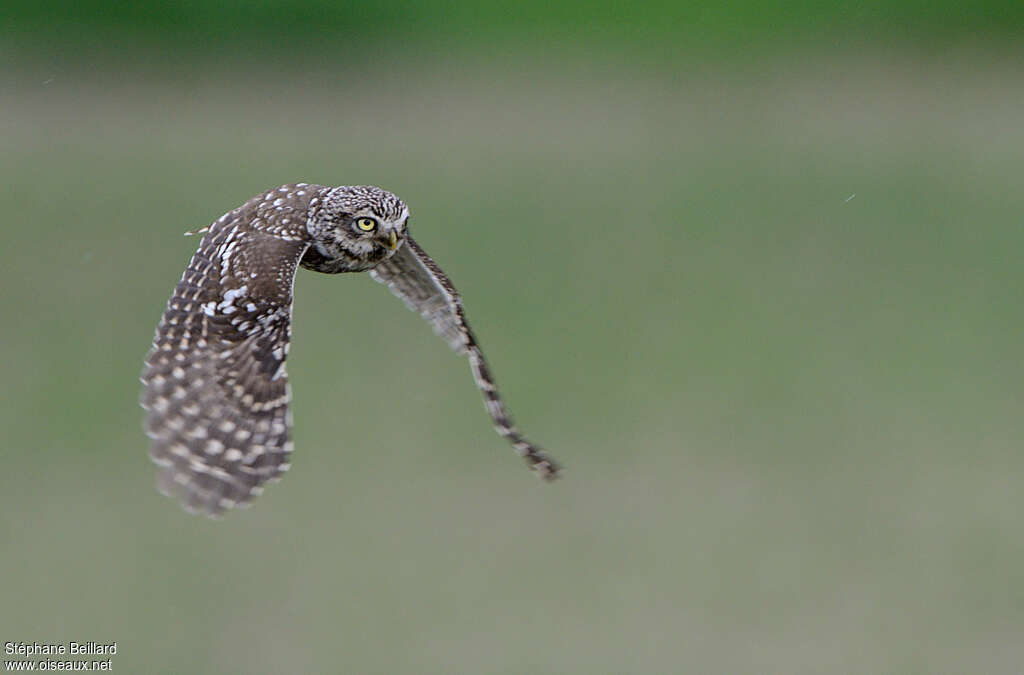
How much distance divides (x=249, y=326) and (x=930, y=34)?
22.2 meters

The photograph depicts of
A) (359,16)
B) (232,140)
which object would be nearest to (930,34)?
(359,16)

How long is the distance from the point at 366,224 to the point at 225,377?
2.34 feet

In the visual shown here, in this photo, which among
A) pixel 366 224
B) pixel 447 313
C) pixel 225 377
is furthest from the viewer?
pixel 447 313

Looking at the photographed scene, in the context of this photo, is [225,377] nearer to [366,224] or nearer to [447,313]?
[366,224]

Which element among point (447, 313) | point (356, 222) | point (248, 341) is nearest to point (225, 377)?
point (248, 341)

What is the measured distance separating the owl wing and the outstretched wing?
0.54m

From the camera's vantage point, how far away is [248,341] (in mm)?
5016

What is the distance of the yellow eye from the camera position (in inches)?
208

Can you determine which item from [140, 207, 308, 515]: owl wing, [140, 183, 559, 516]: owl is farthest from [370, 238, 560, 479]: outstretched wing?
[140, 207, 308, 515]: owl wing

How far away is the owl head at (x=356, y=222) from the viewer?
5270mm

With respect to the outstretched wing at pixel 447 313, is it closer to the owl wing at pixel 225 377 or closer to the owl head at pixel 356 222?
the owl head at pixel 356 222

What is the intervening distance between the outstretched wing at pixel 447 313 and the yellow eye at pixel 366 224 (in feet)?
0.74

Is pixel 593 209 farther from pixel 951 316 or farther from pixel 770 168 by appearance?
pixel 951 316

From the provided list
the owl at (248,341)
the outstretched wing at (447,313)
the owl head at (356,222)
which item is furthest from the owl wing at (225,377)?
the outstretched wing at (447,313)
